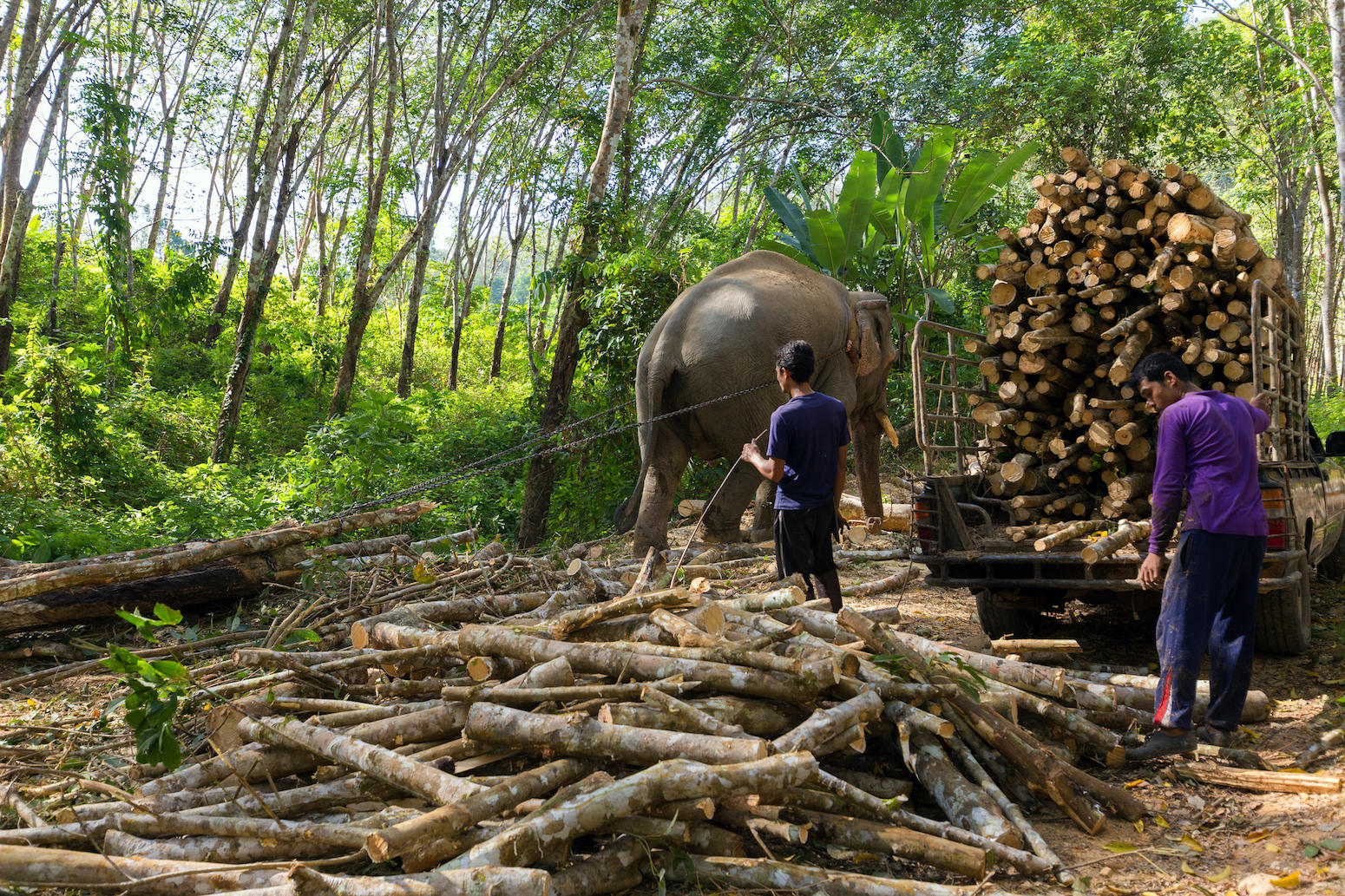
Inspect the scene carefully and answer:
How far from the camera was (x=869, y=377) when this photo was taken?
973 cm

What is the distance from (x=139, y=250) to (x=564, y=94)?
429 inches

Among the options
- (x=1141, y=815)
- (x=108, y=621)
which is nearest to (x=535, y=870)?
(x=1141, y=815)

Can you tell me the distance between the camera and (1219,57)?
18.4 m

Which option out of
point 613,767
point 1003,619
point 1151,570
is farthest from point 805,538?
point 613,767

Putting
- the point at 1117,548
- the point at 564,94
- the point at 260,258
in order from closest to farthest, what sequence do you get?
the point at 1117,548, the point at 260,258, the point at 564,94

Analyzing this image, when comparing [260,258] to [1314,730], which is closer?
[1314,730]

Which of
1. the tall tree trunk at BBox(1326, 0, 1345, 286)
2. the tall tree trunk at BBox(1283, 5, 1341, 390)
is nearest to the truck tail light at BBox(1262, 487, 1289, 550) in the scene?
the tall tree trunk at BBox(1326, 0, 1345, 286)

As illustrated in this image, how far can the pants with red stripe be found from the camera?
14.1ft

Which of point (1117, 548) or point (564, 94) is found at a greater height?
point (564, 94)

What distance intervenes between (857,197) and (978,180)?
161 cm

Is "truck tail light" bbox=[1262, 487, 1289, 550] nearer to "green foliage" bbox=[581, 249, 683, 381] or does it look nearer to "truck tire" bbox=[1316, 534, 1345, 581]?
"truck tire" bbox=[1316, 534, 1345, 581]

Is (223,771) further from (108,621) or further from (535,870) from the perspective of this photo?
(108,621)

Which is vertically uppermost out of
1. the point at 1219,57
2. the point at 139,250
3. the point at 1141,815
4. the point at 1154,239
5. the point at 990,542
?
the point at 1219,57

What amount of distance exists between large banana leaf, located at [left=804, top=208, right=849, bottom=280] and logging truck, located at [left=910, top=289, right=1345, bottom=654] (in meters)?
4.94
